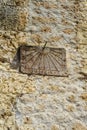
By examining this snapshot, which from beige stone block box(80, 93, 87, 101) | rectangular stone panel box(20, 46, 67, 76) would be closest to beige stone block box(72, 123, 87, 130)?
beige stone block box(80, 93, 87, 101)

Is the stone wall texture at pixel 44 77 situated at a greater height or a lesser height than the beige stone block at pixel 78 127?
greater

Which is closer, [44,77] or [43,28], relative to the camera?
[44,77]

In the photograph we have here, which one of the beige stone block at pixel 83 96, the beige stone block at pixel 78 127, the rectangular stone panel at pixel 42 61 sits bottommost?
the beige stone block at pixel 78 127

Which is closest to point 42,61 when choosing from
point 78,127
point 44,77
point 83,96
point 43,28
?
point 44,77

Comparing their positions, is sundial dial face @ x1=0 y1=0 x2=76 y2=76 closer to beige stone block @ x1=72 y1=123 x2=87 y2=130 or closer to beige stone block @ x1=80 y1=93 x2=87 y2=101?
beige stone block @ x1=80 y1=93 x2=87 y2=101

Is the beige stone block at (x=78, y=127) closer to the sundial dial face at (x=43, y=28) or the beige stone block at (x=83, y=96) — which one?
the beige stone block at (x=83, y=96)

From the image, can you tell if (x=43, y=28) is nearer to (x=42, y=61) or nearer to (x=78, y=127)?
(x=42, y=61)

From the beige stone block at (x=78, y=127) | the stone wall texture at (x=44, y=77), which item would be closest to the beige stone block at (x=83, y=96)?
the stone wall texture at (x=44, y=77)
